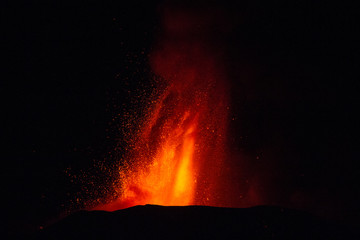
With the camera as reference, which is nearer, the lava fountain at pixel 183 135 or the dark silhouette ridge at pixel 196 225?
the dark silhouette ridge at pixel 196 225

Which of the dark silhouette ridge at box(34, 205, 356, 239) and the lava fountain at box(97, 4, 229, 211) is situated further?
the lava fountain at box(97, 4, 229, 211)

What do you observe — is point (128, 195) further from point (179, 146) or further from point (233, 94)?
point (233, 94)

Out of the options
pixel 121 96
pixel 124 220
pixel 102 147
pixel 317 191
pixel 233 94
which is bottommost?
pixel 124 220

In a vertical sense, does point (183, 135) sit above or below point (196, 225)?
above

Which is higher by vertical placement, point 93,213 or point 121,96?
point 121,96

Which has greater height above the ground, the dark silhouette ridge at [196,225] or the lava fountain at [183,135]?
the lava fountain at [183,135]

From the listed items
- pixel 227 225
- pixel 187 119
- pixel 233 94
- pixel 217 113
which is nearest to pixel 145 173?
pixel 187 119

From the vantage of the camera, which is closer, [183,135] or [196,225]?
[196,225]

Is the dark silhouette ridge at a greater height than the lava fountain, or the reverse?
the lava fountain
